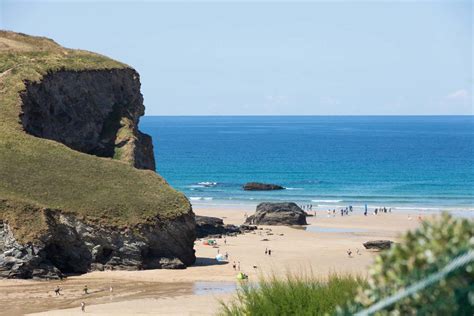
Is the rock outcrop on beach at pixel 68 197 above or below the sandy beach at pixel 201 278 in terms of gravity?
above

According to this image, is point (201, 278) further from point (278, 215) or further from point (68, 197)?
point (278, 215)

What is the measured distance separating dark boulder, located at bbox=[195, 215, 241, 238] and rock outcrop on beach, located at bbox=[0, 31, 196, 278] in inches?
341

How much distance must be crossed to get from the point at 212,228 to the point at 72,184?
64.7 feet

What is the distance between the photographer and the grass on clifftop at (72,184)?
54.1 metres

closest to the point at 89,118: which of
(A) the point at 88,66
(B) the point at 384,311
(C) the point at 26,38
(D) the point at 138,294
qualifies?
(A) the point at 88,66

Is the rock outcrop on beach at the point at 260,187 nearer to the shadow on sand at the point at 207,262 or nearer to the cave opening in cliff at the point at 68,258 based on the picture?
the shadow on sand at the point at 207,262

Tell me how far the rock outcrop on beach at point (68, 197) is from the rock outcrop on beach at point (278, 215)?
1264cm

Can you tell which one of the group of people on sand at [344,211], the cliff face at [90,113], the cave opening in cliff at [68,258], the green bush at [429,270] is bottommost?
the group of people on sand at [344,211]

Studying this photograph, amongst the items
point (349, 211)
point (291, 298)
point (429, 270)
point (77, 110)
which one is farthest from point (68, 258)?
point (349, 211)

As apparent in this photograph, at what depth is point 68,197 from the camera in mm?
55719

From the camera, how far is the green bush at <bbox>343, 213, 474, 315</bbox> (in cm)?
891

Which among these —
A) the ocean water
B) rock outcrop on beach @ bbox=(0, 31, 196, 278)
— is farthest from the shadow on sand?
the ocean water

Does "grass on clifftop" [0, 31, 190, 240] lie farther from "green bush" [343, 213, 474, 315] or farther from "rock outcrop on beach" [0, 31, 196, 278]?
"green bush" [343, 213, 474, 315]

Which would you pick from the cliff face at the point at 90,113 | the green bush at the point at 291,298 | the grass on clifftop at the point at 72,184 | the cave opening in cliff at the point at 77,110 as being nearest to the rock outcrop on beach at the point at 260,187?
the cliff face at the point at 90,113
